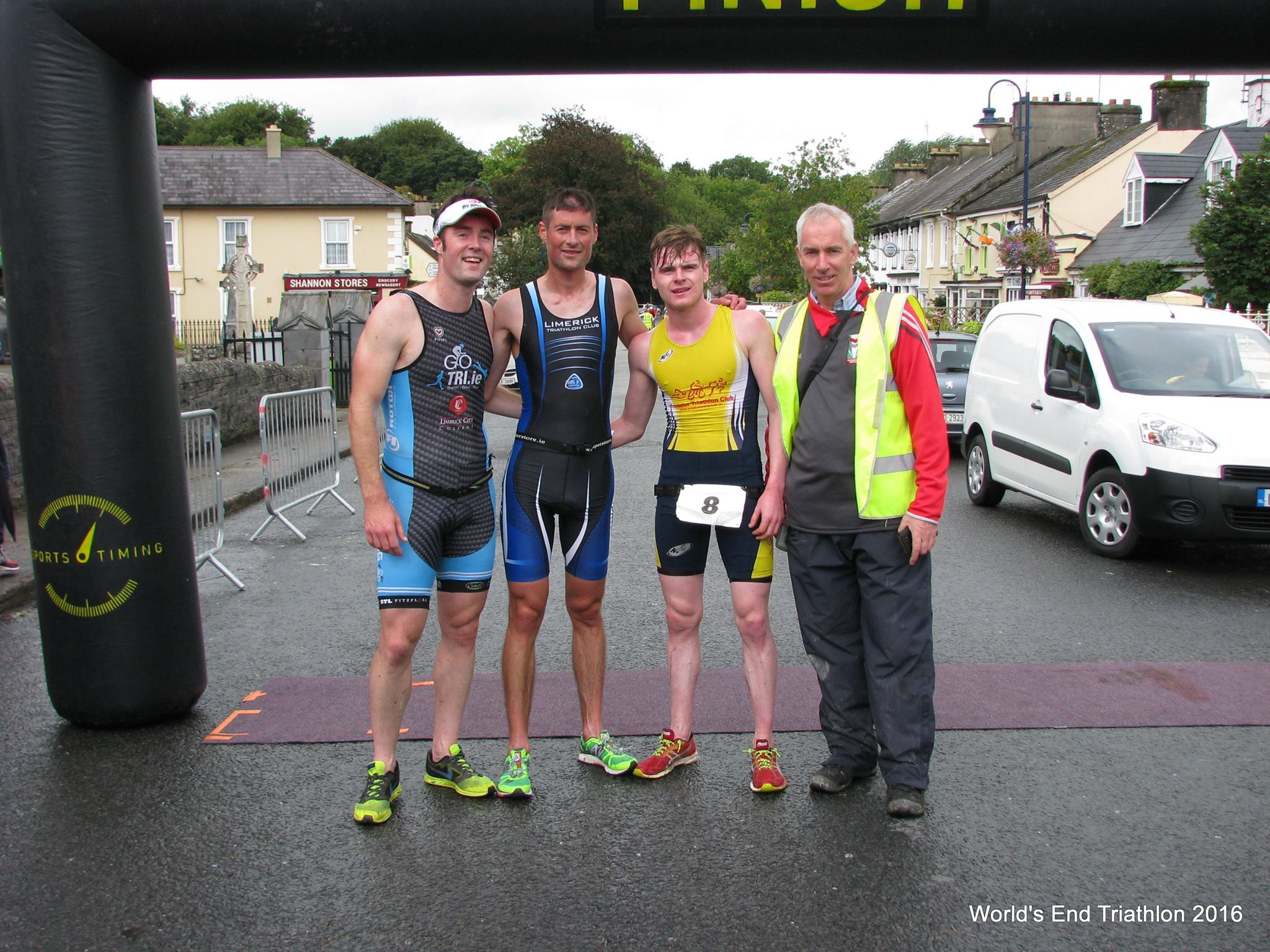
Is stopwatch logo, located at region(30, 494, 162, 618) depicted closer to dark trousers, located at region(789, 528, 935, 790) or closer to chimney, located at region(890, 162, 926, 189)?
dark trousers, located at region(789, 528, 935, 790)

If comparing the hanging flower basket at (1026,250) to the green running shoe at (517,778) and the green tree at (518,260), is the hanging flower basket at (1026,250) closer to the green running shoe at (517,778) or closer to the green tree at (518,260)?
the green tree at (518,260)

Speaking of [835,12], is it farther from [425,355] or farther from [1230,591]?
[1230,591]

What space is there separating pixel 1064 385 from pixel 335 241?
39.9 m

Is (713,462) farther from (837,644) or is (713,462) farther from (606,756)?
(606,756)

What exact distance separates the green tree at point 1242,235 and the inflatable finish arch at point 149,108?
21618 mm

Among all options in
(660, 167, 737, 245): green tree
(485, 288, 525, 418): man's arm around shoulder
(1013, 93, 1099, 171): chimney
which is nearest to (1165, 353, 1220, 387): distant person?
(485, 288, 525, 418): man's arm around shoulder

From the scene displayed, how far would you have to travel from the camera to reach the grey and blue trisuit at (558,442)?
428 centimetres

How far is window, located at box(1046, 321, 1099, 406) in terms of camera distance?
30.0ft

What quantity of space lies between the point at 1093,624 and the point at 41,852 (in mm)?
5600

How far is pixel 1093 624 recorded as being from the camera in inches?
265

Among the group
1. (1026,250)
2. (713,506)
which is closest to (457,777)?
(713,506)

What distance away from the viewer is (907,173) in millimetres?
72812

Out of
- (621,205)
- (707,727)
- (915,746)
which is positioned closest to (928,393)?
(915,746)

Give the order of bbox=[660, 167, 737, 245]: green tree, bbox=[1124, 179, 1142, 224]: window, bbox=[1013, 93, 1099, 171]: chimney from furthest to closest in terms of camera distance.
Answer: bbox=[660, 167, 737, 245]: green tree, bbox=[1013, 93, 1099, 171]: chimney, bbox=[1124, 179, 1142, 224]: window
